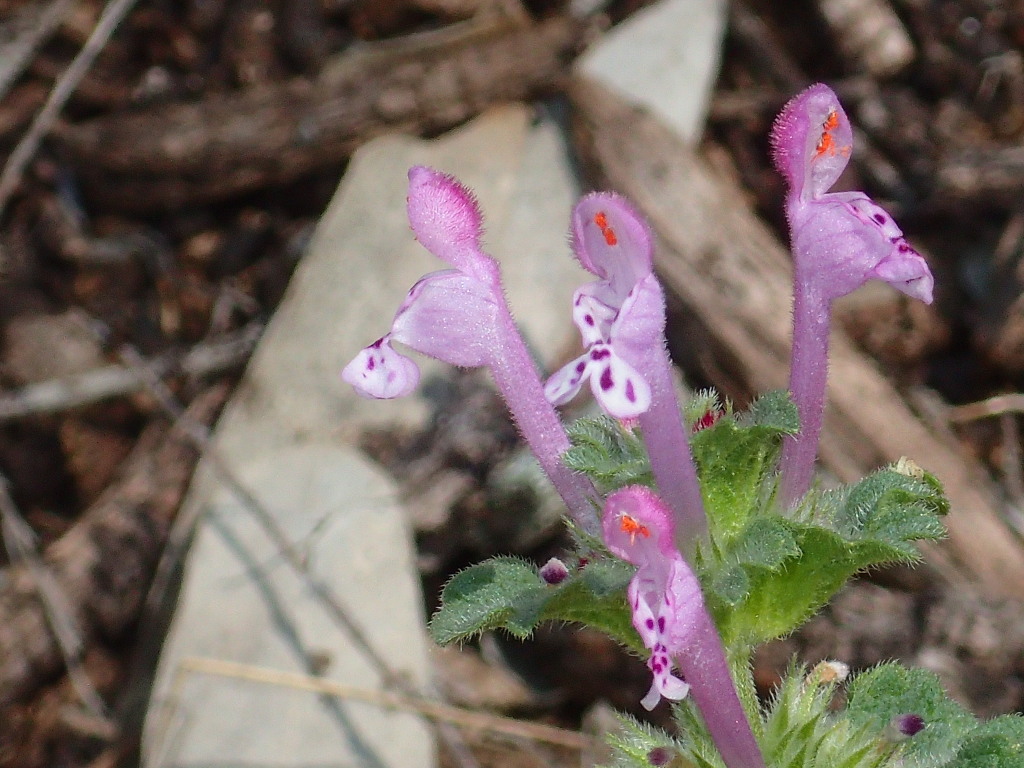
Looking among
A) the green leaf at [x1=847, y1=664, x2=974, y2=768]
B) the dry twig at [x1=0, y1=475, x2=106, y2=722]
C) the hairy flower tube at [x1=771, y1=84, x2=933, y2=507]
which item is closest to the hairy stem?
the hairy flower tube at [x1=771, y1=84, x2=933, y2=507]

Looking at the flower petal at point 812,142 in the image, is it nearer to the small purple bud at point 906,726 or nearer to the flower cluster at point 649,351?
the flower cluster at point 649,351

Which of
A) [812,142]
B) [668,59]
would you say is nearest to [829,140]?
[812,142]

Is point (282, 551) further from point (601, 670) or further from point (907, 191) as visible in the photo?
point (907, 191)

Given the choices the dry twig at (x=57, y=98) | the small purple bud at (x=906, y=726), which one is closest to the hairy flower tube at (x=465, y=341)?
the small purple bud at (x=906, y=726)

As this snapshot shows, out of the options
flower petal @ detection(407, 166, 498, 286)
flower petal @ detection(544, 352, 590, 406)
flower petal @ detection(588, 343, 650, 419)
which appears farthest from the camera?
flower petal @ detection(407, 166, 498, 286)

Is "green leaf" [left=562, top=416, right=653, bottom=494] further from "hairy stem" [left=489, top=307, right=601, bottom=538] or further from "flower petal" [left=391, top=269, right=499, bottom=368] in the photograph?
"flower petal" [left=391, top=269, right=499, bottom=368]

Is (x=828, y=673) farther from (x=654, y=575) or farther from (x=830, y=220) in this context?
(x=830, y=220)

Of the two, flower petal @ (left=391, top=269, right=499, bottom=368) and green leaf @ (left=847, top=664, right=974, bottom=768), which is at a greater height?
flower petal @ (left=391, top=269, right=499, bottom=368)
